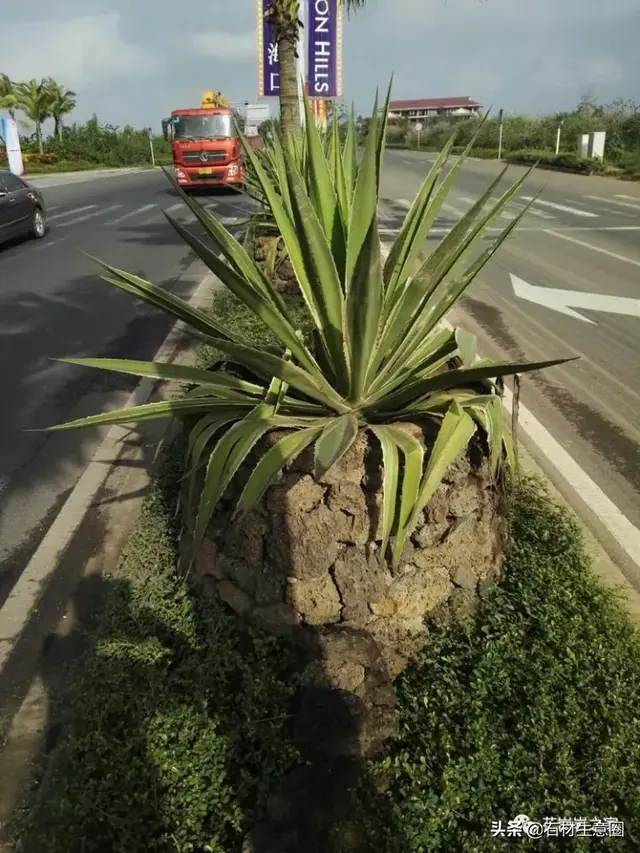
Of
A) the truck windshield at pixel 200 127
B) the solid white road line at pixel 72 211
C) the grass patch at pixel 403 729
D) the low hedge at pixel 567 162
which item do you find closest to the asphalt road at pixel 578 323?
the grass patch at pixel 403 729

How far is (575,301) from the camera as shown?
862 centimetres

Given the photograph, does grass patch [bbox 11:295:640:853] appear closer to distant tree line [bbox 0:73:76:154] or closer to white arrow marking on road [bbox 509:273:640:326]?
white arrow marking on road [bbox 509:273:640:326]

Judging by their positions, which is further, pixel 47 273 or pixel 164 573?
pixel 47 273

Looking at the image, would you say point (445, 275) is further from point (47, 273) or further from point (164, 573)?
point (47, 273)

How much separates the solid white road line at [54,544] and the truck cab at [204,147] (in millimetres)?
19793

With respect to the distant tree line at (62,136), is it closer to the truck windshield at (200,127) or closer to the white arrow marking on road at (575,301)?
the truck windshield at (200,127)

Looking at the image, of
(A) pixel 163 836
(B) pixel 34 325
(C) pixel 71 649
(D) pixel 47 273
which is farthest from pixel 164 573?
(D) pixel 47 273

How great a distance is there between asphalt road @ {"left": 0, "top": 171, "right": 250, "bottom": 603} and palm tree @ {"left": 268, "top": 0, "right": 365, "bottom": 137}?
8.84 feet

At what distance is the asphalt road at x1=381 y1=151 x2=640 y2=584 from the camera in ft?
15.8

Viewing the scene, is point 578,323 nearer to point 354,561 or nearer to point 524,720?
point 354,561

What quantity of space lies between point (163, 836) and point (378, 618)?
3.63ft

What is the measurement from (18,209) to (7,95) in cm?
4380

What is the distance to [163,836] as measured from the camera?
7.34ft

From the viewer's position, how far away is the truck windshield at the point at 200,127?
80.0 ft
